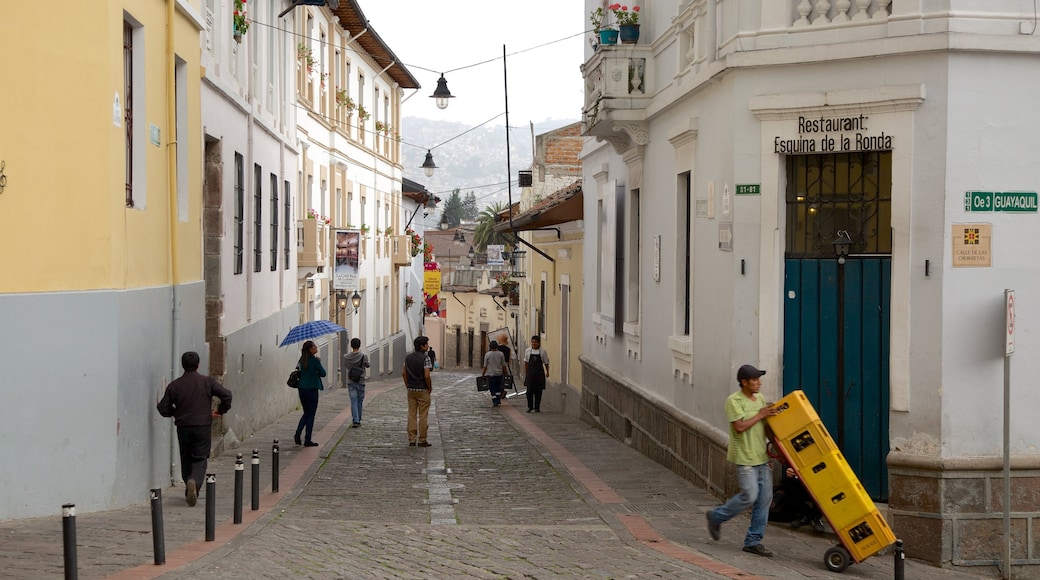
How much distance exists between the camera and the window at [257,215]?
2025 centimetres

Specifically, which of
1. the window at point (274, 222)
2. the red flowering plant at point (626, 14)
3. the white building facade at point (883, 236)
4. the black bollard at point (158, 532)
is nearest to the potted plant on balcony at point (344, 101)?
the window at point (274, 222)

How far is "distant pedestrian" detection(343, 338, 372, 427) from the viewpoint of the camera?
20.5m

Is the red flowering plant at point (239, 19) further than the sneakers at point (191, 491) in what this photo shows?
Yes

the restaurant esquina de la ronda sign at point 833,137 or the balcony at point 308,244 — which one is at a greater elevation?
the restaurant esquina de la ronda sign at point 833,137

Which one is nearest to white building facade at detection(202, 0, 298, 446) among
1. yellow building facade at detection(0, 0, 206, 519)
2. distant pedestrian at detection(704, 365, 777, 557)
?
yellow building facade at detection(0, 0, 206, 519)

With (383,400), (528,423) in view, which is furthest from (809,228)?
(383,400)

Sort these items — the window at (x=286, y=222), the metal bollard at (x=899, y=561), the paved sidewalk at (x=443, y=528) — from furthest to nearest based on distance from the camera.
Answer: the window at (x=286, y=222) < the paved sidewalk at (x=443, y=528) < the metal bollard at (x=899, y=561)

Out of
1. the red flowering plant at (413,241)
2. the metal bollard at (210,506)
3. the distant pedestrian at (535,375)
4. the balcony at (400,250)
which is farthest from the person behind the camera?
the red flowering plant at (413,241)

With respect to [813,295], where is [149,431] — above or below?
below

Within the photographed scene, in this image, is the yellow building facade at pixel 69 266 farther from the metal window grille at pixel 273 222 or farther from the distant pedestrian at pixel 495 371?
the distant pedestrian at pixel 495 371

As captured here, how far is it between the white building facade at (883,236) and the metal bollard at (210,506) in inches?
210

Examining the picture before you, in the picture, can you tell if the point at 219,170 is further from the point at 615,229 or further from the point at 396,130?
the point at 396,130

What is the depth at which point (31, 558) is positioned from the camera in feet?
29.1

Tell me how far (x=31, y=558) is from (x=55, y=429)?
6.77ft
